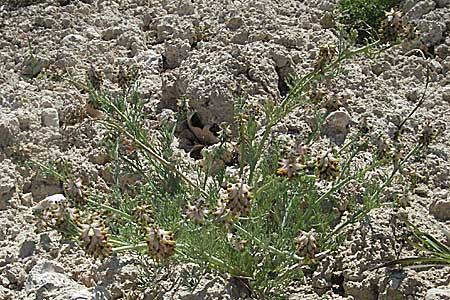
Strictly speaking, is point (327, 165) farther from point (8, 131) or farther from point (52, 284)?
point (8, 131)

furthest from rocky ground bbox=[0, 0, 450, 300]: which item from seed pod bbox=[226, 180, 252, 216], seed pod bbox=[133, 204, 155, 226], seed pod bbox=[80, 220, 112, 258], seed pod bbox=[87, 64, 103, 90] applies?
seed pod bbox=[226, 180, 252, 216]

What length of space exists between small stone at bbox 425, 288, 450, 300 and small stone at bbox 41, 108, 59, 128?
7.38 ft

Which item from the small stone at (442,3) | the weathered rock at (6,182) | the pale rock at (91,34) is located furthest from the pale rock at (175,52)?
the small stone at (442,3)

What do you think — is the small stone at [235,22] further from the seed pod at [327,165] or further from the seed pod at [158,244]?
the seed pod at [158,244]

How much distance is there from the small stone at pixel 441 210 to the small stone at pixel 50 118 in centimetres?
212

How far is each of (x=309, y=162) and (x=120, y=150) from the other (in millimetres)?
1250

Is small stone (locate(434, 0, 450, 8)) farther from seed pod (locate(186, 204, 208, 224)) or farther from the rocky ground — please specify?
seed pod (locate(186, 204, 208, 224))

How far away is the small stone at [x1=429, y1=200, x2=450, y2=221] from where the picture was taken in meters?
3.40

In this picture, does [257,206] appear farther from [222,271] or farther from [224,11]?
[224,11]

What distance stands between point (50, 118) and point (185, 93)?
2.59ft

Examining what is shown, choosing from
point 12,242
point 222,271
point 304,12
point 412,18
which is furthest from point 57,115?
point 412,18

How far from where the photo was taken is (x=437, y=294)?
113 inches

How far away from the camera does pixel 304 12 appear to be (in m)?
4.79

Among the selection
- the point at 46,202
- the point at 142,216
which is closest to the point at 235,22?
the point at 46,202
